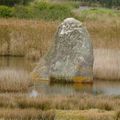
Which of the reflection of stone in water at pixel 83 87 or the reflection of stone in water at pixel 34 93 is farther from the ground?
the reflection of stone in water at pixel 34 93

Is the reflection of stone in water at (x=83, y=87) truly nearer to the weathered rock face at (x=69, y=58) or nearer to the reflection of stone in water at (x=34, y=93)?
the weathered rock face at (x=69, y=58)

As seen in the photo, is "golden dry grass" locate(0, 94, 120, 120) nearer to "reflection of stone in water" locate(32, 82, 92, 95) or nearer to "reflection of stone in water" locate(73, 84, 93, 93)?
"reflection of stone in water" locate(32, 82, 92, 95)

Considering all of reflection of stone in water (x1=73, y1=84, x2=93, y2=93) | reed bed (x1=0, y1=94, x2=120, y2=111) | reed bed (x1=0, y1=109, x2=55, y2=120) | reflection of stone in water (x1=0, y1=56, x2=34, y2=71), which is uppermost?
reed bed (x1=0, y1=109, x2=55, y2=120)

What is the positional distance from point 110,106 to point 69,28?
315 inches

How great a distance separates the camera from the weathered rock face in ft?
68.5

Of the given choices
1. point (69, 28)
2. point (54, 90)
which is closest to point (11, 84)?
point (54, 90)

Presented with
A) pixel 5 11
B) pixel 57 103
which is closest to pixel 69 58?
pixel 57 103

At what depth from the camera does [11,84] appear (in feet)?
58.1

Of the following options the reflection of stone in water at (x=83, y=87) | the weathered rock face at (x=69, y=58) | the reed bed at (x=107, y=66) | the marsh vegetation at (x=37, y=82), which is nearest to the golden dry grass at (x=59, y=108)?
the marsh vegetation at (x=37, y=82)

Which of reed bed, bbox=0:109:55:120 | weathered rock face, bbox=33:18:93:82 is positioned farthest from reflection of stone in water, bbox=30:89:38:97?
reed bed, bbox=0:109:55:120

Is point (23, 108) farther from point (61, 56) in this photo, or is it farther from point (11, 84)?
point (61, 56)

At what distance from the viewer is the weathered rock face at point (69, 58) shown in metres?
20.9

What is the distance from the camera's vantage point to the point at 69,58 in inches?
834

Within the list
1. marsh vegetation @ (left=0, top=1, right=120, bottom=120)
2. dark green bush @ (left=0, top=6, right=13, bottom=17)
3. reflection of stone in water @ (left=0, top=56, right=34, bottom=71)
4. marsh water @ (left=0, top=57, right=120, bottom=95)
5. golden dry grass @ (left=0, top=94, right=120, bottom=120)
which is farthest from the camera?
dark green bush @ (left=0, top=6, right=13, bottom=17)
